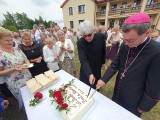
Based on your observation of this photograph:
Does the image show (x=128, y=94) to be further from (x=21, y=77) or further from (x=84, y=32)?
(x=21, y=77)

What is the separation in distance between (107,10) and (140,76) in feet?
51.8

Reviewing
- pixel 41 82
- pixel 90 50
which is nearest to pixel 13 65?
pixel 41 82

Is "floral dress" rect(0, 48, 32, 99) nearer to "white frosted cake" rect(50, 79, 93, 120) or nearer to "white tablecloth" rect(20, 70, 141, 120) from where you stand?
"white tablecloth" rect(20, 70, 141, 120)

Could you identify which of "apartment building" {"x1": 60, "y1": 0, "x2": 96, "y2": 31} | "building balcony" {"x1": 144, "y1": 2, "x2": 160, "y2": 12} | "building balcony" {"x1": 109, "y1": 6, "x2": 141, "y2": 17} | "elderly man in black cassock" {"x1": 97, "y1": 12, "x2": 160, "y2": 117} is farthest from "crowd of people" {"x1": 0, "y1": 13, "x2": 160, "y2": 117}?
"apartment building" {"x1": 60, "y1": 0, "x2": 96, "y2": 31}

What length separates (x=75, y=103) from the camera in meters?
1.16

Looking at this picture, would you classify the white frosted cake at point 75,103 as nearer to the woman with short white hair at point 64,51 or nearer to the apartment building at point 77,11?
the woman with short white hair at point 64,51

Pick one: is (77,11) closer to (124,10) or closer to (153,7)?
(124,10)

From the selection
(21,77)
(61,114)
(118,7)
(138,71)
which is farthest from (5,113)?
(118,7)

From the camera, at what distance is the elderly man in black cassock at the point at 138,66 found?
36.4 inches

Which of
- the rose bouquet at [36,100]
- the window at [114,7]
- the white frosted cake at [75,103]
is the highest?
the window at [114,7]

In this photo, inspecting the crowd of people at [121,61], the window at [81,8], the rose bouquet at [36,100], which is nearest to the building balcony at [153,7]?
the window at [81,8]

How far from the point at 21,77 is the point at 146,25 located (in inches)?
83.9

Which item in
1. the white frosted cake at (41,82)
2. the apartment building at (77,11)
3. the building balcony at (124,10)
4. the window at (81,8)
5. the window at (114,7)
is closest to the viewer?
the white frosted cake at (41,82)

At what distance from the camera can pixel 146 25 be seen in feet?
2.92
